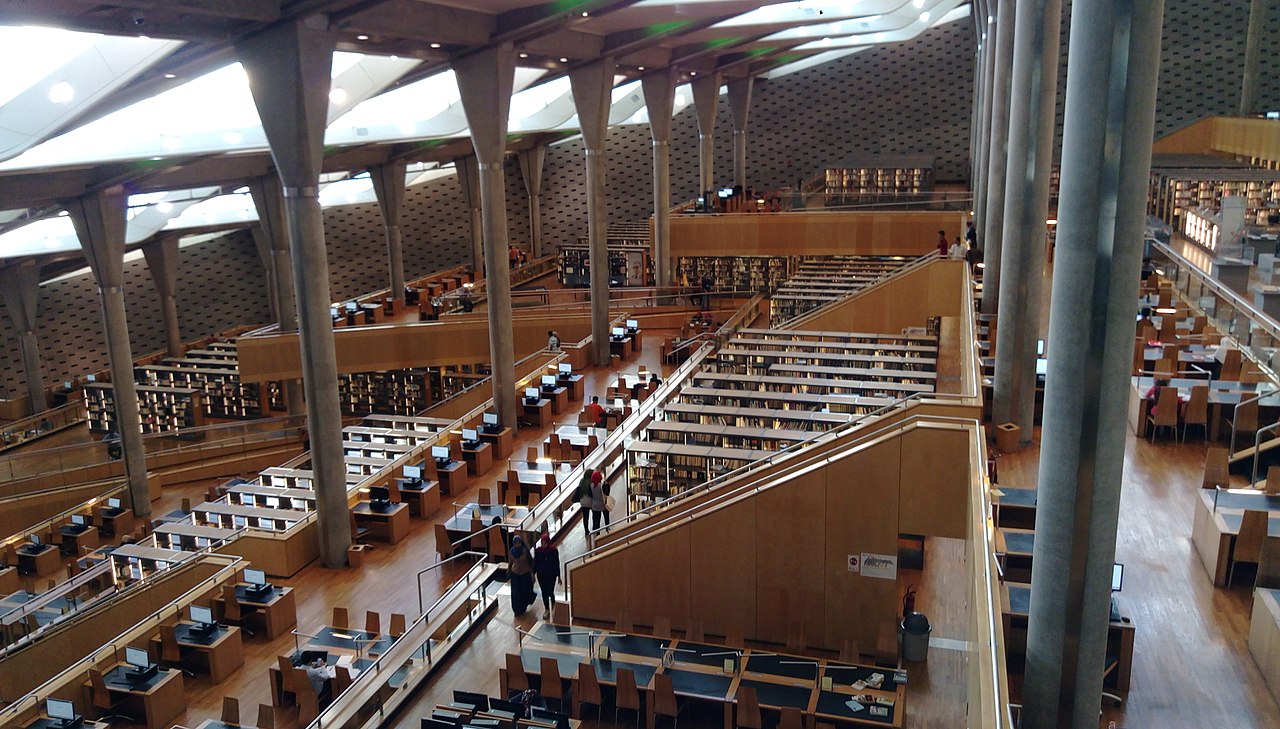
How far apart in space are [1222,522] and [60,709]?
12.1 m

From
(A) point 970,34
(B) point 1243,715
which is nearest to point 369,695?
(B) point 1243,715

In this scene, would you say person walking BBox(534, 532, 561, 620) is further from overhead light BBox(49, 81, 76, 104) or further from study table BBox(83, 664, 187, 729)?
overhead light BBox(49, 81, 76, 104)

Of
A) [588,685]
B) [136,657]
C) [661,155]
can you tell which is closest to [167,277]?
[661,155]

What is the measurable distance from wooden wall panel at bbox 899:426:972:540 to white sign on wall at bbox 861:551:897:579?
458mm

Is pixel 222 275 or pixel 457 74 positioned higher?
pixel 457 74

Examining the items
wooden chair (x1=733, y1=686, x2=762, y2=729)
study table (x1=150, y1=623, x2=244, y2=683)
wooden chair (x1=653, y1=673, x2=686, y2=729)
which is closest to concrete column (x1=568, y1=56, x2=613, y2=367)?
study table (x1=150, y1=623, x2=244, y2=683)

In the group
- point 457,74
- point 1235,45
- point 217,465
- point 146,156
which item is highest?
point 1235,45

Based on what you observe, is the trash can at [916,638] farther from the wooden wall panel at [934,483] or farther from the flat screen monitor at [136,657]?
the flat screen monitor at [136,657]

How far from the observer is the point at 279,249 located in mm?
26812

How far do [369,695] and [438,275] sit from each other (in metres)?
28.3

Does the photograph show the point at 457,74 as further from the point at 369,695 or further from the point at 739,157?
the point at 739,157

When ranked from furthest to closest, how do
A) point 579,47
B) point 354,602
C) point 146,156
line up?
point 579,47 < point 146,156 < point 354,602

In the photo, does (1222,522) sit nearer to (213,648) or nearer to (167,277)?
(213,648)

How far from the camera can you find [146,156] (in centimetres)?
1817
